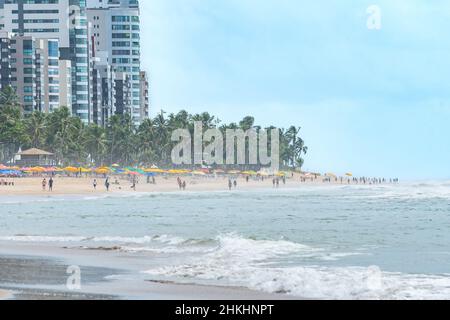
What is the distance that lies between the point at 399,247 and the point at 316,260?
22.6 ft

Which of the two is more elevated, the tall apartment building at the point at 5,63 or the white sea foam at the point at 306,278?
the tall apartment building at the point at 5,63

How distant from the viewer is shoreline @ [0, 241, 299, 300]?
1933 centimetres

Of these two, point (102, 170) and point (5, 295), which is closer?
point (5, 295)

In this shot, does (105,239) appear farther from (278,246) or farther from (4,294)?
(4,294)

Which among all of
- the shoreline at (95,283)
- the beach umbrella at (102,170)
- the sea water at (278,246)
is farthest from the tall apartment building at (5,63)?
the shoreline at (95,283)

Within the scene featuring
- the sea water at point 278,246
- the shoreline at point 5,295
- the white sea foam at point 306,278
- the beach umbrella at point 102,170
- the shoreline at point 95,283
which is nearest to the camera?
the shoreline at point 5,295

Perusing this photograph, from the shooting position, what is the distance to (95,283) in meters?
21.7

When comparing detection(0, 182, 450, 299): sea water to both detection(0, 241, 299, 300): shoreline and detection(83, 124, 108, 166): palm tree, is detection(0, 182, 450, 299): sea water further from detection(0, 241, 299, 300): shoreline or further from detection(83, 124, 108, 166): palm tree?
detection(83, 124, 108, 166): palm tree

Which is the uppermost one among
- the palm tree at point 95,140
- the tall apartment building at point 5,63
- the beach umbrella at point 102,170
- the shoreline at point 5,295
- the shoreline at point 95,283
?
the tall apartment building at point 5,63

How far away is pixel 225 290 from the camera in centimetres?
2116

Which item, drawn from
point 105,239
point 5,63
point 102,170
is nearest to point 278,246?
point 105,239

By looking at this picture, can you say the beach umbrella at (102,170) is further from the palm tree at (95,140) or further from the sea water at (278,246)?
the sea water at (278,246)

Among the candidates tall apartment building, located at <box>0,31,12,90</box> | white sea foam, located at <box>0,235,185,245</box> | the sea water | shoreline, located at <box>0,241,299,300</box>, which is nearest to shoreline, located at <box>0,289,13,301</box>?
shoreline, located at <box>0,241,299,300</box>

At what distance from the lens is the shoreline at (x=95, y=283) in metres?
19.3
